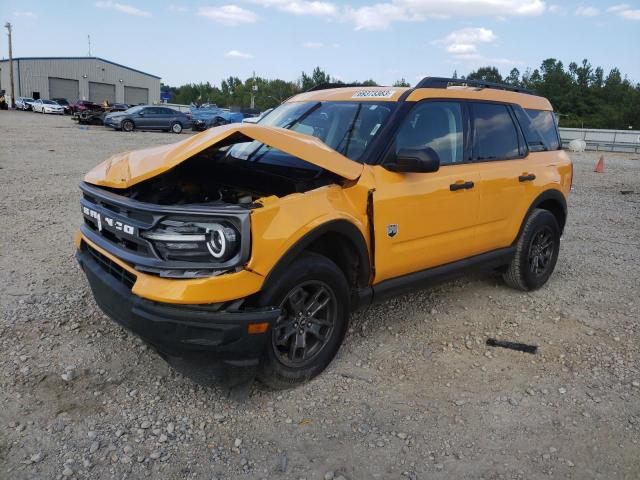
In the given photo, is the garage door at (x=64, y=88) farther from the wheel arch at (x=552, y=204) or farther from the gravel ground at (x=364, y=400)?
the wheel arch at (x=552, y=204)

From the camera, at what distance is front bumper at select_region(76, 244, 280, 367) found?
273 cm

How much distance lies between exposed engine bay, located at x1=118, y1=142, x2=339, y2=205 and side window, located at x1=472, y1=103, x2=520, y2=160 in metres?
1.69

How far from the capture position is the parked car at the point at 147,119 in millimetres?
25350

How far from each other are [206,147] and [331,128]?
1.28m

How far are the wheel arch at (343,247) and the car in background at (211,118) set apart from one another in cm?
2694

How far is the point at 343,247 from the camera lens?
340 centimetres

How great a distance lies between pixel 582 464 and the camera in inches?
109

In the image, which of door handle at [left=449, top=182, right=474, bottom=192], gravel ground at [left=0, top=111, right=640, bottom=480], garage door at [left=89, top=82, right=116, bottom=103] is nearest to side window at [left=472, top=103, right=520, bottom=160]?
door handle at [left=449, top=182, right=474, bottom=192]

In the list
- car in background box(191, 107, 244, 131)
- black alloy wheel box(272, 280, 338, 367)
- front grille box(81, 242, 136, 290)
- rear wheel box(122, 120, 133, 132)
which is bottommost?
black alloy wheel box(272, 280, 338, 367)

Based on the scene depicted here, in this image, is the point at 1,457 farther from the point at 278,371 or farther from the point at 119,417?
the point at 278,371

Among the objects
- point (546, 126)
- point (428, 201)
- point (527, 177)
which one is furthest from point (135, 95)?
point (428, 201)

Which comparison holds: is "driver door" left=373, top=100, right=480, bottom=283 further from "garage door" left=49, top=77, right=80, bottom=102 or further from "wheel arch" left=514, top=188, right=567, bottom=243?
"garage door" left=49, top=77, right=80, bottom=102

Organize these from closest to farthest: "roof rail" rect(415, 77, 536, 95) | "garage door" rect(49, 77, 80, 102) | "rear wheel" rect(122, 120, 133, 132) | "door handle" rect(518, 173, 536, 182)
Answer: "roof rail" rect(415, 77, 536, 95) < "door handle" rect(518, 173, 536, 182) < "rear wheel" rect(122, 120, 133, 132) < "garage door" rect(49, 77, 80, 102)

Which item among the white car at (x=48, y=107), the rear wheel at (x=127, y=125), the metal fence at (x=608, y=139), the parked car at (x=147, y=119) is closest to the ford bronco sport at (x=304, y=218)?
the rear wheel at (x=127, y=125)
